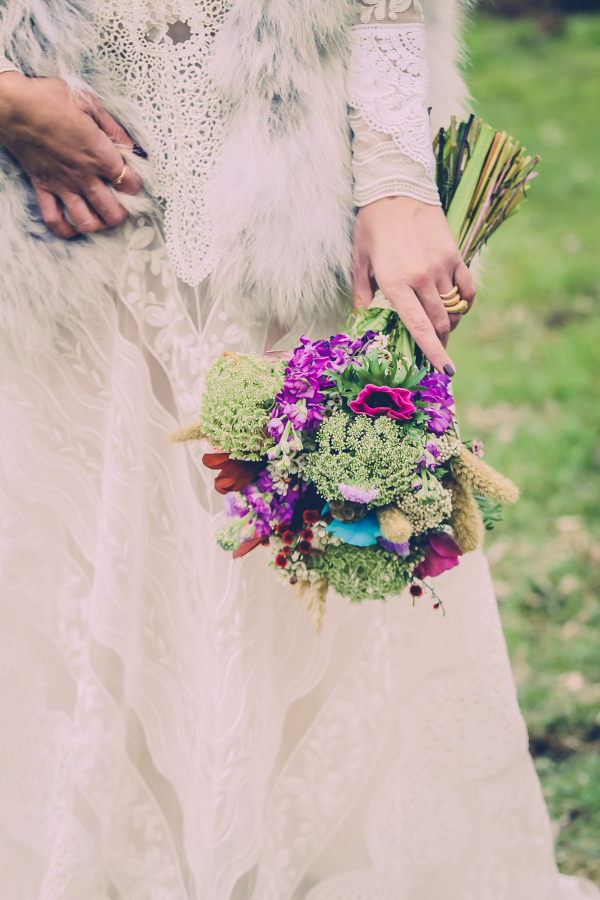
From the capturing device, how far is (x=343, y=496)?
0.94 m

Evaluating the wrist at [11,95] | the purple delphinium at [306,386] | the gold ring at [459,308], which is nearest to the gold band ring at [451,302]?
the gold ring at [459,308]

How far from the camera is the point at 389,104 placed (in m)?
1.10

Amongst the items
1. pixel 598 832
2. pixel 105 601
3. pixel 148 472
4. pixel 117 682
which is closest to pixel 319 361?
pixel 148 472

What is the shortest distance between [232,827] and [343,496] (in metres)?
0.71

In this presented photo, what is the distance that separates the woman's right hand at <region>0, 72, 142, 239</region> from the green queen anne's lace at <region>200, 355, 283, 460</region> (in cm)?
34

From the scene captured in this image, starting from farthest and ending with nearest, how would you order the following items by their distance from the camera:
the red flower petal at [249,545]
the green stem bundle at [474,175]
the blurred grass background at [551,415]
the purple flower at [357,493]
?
1. the blurred grass background at [551,415]
2. the green stem bundle at [474,175]
3. the red flower petal at [249,545]
4. the purple flower at [357,493]

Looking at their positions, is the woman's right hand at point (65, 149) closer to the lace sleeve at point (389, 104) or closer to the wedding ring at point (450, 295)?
the lace sleeve at point (389, 104)

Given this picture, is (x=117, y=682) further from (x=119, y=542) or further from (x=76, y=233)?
(x=76, y=233)

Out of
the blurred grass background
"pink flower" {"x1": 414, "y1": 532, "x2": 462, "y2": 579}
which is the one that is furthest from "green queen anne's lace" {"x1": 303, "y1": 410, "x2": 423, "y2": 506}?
the blurred grass background

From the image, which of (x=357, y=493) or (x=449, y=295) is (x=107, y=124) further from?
(x=357, y=493)

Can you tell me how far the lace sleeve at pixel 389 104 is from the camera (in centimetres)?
110

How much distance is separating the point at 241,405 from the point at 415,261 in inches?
13.7

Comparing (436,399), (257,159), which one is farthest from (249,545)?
(257,159)

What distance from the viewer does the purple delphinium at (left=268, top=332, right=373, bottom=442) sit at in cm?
95
